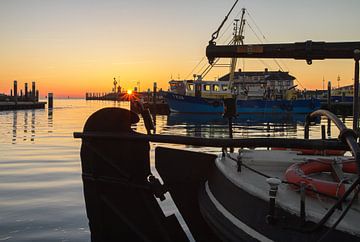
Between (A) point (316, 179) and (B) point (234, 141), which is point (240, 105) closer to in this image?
(B) point (234, 141)

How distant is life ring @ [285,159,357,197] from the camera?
3.06 m

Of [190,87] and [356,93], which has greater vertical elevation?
[190,87]

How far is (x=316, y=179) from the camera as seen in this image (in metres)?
3.39

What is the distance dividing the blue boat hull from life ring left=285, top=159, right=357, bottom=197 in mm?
45967

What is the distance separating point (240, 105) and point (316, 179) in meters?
50.0

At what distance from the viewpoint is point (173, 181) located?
17.6ft

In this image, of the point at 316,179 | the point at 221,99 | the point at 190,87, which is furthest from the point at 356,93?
the point at 190,87

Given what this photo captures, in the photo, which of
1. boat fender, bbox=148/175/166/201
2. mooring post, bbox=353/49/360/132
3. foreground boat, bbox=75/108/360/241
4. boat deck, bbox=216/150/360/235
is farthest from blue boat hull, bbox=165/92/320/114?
boat fender, bbox=148/175/166/201

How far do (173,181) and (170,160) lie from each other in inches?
11.8

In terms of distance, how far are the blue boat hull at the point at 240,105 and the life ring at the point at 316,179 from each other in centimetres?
4597

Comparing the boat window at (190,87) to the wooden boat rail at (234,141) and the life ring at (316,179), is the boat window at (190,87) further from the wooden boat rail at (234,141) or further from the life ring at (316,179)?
the life ring at (316,179)

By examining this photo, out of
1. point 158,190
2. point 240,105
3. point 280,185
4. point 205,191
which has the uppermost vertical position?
point 240,105

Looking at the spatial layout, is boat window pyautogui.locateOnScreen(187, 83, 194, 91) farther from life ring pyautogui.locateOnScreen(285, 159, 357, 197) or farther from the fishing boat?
life ring pyautogui.locateOnScreen(285, 159, 357, 197)

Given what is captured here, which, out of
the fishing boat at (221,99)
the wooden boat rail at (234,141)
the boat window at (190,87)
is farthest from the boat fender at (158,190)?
the boat window at (190,87)
